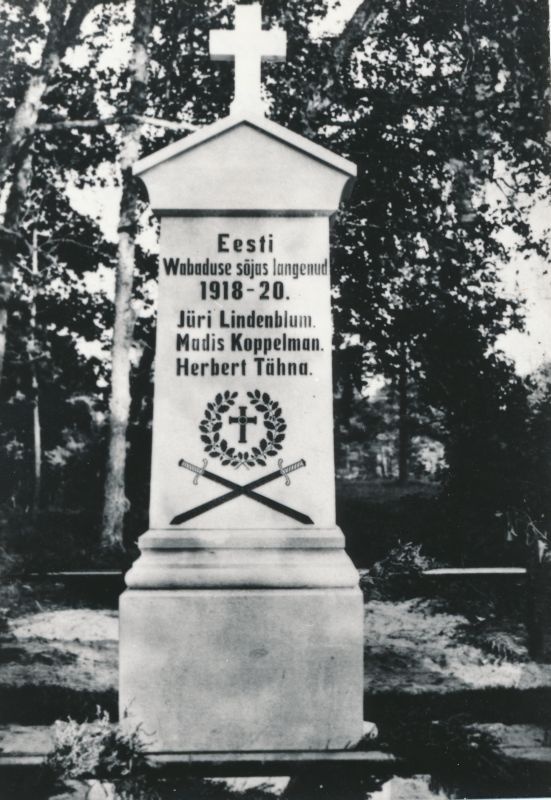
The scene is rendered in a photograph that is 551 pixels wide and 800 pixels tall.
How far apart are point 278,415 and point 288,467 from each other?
25cm

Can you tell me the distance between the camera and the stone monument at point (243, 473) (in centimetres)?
331

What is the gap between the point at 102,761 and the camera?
10.3 feet

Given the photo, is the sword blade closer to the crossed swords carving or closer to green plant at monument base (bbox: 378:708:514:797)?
the crossed swords carving

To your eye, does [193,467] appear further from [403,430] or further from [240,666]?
[403,430]

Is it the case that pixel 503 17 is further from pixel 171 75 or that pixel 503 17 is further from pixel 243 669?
pixel 243 669

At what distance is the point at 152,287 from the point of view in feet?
36.1

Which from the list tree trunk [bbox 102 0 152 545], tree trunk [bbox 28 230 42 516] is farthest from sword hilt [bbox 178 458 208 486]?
tree trunk [bbox 28 230 42 516]

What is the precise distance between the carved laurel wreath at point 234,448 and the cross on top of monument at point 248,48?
157 centimetres

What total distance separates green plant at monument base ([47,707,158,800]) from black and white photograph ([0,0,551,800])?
0.01m

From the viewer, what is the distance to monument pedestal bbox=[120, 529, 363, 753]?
330cm

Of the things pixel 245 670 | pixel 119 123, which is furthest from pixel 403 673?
pixel 119 123

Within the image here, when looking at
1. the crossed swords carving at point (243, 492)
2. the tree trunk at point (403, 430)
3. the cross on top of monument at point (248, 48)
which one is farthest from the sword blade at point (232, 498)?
the tree trunk at point (403, 430)

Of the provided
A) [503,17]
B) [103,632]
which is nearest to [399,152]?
[503,17]

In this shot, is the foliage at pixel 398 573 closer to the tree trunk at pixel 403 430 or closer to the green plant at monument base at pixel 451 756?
the green plant at monument base at pixel 451 756
